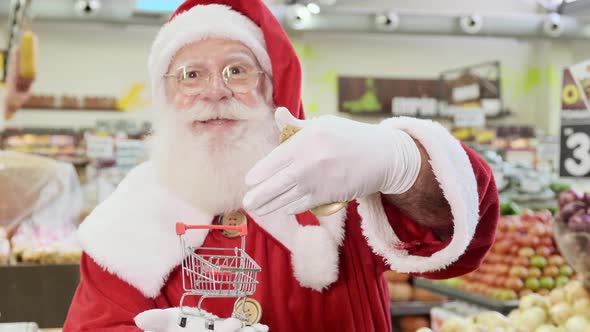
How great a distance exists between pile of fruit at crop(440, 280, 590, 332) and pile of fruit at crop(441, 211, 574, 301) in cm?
78

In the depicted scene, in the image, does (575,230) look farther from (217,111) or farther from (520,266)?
(217,111)

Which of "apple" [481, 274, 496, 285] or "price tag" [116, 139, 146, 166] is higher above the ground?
"price tag" [116, 139, 146, 166]

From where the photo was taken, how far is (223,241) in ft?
5.25

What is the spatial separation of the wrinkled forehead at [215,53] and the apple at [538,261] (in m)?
2.33

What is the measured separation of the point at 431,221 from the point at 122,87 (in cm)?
867

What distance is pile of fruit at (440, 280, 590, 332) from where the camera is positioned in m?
2.18

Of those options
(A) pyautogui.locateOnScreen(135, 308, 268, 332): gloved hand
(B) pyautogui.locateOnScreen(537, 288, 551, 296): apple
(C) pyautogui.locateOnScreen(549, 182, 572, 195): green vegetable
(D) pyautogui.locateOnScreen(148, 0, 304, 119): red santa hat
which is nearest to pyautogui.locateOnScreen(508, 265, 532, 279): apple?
(B) pyautogui.locateOnScreen(537, 288, 551, 296): apple

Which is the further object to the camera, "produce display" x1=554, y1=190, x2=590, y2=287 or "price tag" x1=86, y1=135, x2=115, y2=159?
"price tag" x1=86, y1=135, x2=115, y2=159

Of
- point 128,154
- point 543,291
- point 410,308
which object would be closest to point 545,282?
point 543,291

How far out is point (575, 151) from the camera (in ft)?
9.92

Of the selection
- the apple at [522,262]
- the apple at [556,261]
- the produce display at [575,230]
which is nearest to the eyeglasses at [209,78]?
the produce display at [575,230]

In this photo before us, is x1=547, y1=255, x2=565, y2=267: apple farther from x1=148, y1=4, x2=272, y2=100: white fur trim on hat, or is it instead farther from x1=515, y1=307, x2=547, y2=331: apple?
x1=148, y1=4, x2=272, y2=100: white fur trim on hat

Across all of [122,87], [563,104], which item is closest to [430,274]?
[563,104]

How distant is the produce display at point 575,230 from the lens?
2.46 meters
